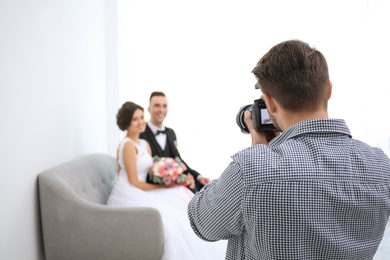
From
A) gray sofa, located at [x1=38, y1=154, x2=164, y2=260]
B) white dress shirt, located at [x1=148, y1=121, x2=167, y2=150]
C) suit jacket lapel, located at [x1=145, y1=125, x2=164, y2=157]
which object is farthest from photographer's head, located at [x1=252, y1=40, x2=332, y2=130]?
white dress shirt, located at [x1=148, y1=121, x2=167, y2=150]

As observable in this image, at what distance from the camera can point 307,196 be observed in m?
0.97

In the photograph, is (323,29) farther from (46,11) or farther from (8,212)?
(8,212)

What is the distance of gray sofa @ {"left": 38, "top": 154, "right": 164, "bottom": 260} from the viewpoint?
2.82 metres

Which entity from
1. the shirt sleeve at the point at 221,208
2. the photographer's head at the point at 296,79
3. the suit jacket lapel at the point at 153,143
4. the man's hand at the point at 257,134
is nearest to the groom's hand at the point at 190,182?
the suit jacket lapel at the point at 153,143

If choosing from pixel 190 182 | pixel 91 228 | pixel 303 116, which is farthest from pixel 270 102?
pixel 190 182

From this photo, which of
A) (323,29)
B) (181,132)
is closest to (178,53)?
(181,132)

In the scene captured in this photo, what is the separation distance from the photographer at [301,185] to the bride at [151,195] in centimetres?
Answer: 197

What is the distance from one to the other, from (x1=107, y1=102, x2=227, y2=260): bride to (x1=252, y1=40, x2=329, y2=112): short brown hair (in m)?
2.08

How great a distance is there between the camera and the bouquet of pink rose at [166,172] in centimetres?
383

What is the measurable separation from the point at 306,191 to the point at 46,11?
2.67 meters

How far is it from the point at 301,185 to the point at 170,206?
8.67 feet

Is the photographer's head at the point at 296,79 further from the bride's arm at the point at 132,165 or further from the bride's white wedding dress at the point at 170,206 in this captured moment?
the bride's arm at the point at 132,165

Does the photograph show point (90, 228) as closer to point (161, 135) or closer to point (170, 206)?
point (170, 206)

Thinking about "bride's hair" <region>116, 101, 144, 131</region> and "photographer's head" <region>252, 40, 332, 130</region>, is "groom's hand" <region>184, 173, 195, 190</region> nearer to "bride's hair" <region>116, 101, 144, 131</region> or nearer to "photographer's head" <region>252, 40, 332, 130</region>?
"bride's hair" <region>116, 101, 144, 131</region>
